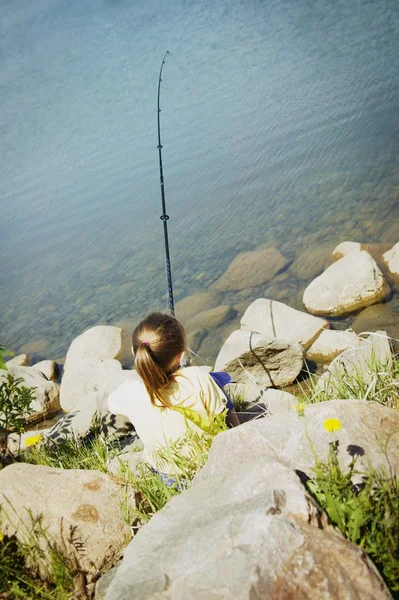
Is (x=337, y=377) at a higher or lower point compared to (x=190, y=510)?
lower

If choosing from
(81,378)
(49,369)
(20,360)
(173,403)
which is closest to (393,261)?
(173,403)

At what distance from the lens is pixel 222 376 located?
2814 mm

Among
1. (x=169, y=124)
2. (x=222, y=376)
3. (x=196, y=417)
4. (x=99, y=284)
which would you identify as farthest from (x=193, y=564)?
(x=169, y=124)

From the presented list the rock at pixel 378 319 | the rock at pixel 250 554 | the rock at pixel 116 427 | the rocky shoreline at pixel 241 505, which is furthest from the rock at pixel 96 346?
the rock at pixel 250 554

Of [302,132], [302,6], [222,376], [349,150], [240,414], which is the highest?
[302,6]

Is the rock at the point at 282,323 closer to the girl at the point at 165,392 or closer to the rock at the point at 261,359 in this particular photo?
the rock at the point at 261,359

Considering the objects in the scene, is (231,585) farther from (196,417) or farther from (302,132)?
(302,132)

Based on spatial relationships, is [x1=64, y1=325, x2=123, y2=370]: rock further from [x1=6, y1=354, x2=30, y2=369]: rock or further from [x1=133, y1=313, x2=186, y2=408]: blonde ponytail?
[x1=133, y1=313, x2=186, y2=408]: blonde ponytail

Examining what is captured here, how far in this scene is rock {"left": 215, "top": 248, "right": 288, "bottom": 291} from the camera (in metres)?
7.30

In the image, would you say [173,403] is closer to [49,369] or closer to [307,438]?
[307,438]

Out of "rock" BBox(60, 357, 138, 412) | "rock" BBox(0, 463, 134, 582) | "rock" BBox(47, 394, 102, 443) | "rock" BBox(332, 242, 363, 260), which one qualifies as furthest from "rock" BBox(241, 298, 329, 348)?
"rock" BBox(0, 463, 134, 582)

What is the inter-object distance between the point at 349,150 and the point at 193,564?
36.5 feet

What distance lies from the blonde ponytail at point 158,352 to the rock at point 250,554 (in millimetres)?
806

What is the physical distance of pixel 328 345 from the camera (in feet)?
15.7
